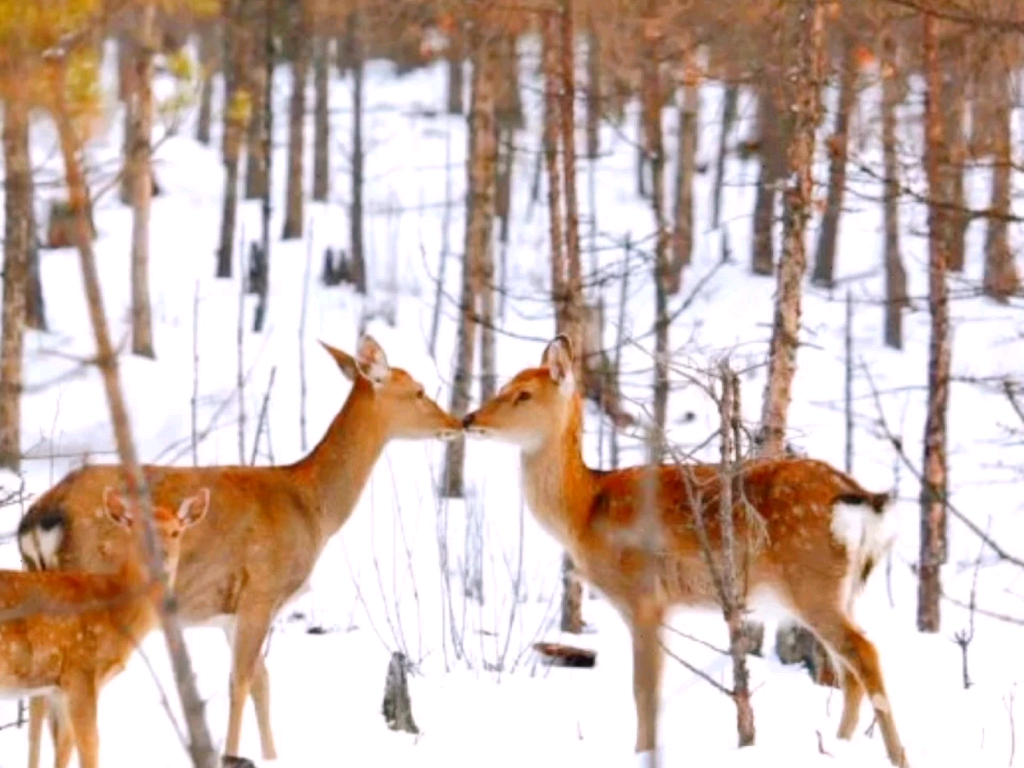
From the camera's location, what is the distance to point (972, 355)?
2864 cm

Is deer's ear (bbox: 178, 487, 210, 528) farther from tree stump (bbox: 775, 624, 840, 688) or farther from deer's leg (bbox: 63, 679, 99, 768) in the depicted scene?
tree stump (bbox: 775, 624, 840, 688)

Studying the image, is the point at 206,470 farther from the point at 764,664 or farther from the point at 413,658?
the point at 764,664

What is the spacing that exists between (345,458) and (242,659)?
4.51 feet

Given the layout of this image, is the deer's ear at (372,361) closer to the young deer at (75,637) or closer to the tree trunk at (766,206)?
the young deer at (75,637)

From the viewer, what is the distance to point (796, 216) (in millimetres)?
12531

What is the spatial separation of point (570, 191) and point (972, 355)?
14.7 meters

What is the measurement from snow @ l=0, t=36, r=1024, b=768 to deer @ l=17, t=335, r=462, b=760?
0.39m

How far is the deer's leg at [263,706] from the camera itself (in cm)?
968

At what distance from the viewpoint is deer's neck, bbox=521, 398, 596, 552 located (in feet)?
35.0

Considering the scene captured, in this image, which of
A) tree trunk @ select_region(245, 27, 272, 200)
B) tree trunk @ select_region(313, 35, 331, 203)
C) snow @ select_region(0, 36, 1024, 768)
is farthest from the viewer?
tree trunk @ select_region(313, 35, 331, 203)

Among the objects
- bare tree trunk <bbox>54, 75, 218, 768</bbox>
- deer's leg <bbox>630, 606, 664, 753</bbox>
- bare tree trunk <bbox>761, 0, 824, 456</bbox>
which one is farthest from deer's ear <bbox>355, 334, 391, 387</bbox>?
bare tree trunk <bbox>54, 75, 218, 768</bbox>

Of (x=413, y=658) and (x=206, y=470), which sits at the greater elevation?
(x=206, y=470)

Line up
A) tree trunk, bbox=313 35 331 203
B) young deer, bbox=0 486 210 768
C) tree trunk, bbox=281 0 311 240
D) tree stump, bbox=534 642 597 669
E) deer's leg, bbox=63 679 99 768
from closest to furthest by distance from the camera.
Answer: young deer, bbox=0 486 210 768, deer's leg, bbox=63 679 99 768, tree stump, bbox=534 642 597 669, tree trunk, bbox=281 0 311 240, tree trunk, bbox=313 35 331 203

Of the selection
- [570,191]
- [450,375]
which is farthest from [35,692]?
[450,375]
